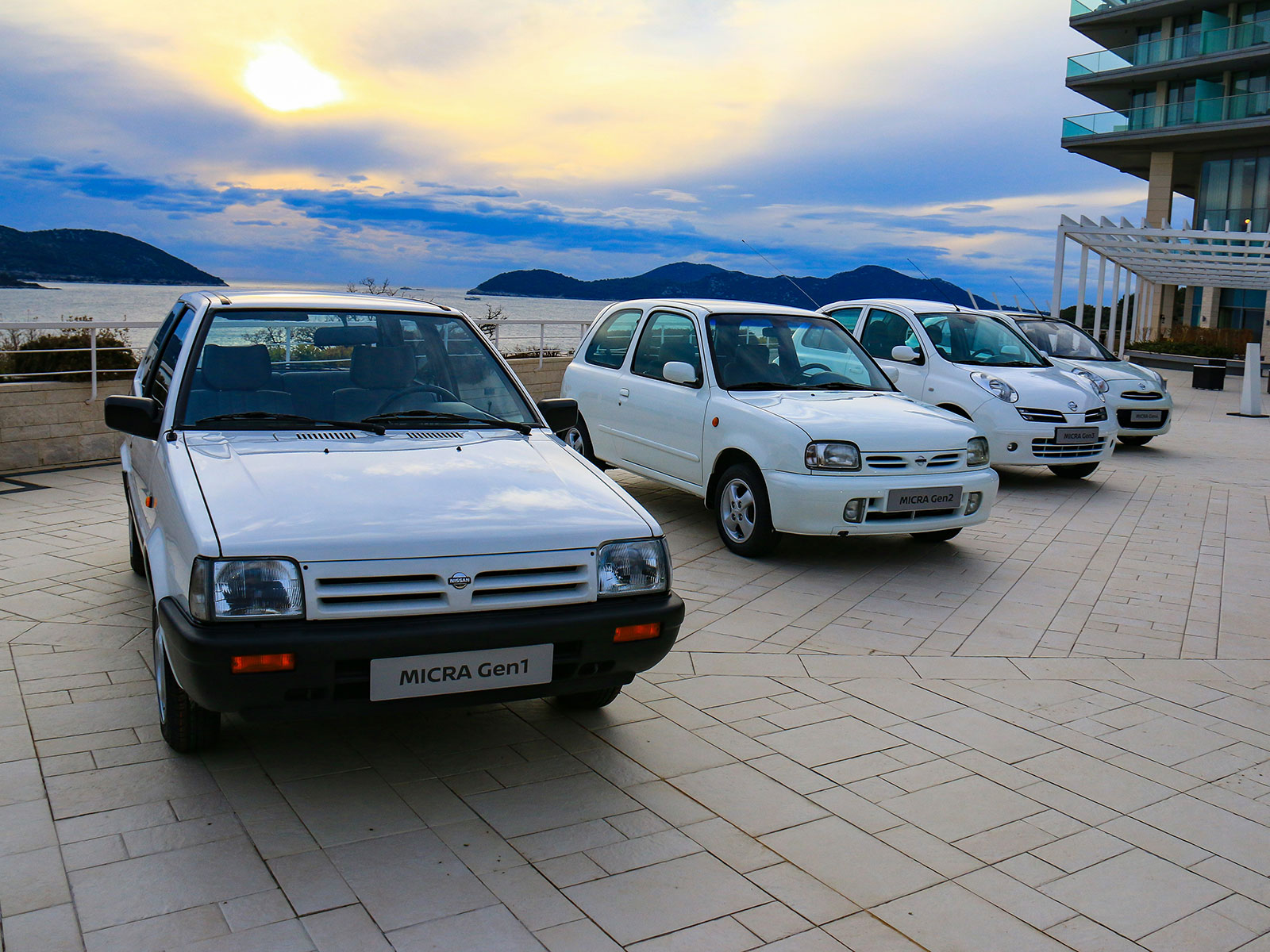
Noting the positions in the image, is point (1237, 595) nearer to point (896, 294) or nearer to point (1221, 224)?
point (896, 294)

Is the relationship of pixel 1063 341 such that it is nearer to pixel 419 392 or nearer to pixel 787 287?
pixel 787 287

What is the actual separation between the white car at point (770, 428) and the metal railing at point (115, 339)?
1.47 m

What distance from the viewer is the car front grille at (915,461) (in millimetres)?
6637

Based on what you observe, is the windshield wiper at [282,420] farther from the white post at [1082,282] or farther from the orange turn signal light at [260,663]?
the white post at [1082,282]

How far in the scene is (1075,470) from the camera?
11008 millimetres

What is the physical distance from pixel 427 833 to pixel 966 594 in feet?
13.9

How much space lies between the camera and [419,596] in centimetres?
317

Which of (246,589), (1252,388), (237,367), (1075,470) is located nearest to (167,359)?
(237,367)

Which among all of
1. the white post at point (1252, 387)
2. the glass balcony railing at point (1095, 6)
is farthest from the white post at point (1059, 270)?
the glass balcony railing at point (1095, 6)

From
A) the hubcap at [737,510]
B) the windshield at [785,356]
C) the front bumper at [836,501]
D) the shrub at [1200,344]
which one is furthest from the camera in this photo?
the shrub at [1200,344]

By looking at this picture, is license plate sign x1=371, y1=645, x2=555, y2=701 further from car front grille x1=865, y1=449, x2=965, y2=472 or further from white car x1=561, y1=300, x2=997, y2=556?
car front grille x1=865, y1=449, x2=965, y2=472

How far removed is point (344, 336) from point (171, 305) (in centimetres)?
181

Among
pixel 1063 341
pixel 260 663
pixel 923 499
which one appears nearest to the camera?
pixel 260 663

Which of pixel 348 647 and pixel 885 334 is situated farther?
pixel 885 334
